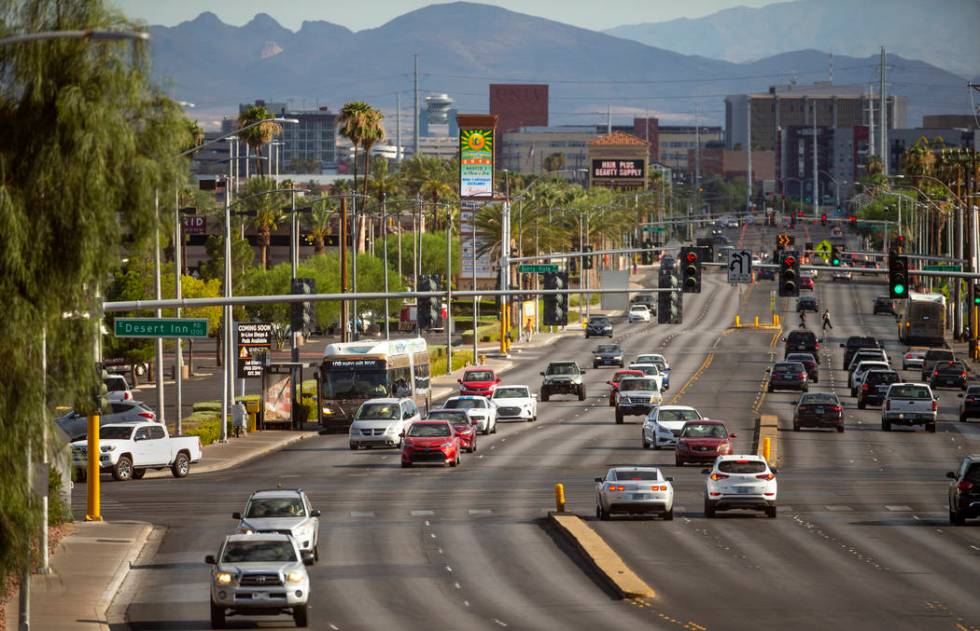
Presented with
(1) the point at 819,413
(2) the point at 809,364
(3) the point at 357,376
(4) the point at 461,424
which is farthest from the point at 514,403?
(2) the point at 809,364

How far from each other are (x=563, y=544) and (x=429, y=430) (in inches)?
748

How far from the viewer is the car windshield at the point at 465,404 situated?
227 ft

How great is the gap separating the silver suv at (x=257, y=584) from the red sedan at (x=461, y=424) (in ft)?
105

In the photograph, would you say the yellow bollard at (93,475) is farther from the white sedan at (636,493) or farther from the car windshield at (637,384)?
the car windshield at (637,384)

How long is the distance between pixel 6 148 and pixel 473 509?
25.2 metres

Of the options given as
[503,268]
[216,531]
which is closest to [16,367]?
[216,531]

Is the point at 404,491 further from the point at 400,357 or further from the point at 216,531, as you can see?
the point at 400,357

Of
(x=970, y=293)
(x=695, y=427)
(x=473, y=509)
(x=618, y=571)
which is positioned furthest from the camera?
(x=970, y=293)

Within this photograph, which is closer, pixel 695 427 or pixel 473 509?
pixel 473 509

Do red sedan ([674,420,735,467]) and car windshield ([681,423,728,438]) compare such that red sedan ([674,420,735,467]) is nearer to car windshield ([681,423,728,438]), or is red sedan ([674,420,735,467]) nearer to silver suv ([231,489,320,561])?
car windshield ([681,423,728,438])

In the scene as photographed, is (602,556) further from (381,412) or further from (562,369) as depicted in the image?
(562,369)

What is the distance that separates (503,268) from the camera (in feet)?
332

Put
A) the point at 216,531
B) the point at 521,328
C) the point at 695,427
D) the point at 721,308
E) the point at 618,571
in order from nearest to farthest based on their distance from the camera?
the point at 618,571 < the point at 216,531 < the point at 695,427 < the point at 521,328 < the point at 721,308

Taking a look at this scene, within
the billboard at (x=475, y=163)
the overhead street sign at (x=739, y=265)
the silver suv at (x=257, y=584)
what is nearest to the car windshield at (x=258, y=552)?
the silver suv at (x=257, y=584)
